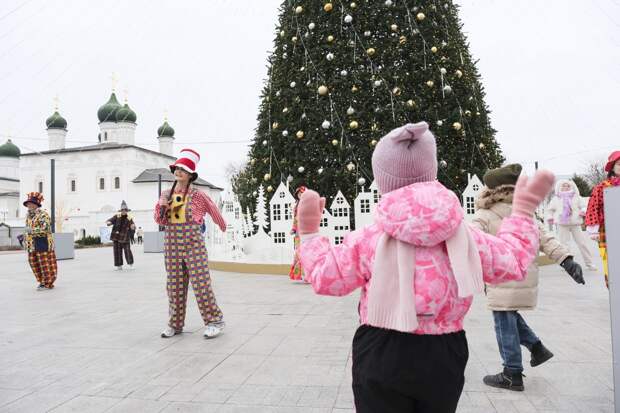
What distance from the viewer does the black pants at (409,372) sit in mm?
1604

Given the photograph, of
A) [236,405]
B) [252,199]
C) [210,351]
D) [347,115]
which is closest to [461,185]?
[347,115]

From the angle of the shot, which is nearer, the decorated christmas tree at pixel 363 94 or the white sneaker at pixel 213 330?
the white sneaker at pixel 213 330

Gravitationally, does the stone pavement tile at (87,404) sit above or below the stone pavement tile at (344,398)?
above

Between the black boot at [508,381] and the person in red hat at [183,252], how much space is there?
2926 mm

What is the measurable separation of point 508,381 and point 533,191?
2.10 meters

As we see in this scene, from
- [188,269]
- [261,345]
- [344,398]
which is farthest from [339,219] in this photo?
[344,398]

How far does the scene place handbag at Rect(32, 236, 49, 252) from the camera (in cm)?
930

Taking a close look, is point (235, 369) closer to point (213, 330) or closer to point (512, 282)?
point (213, 330)

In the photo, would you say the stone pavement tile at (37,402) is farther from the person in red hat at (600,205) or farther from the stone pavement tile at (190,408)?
the person in red hat at (600,205)

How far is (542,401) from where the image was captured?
3.10m

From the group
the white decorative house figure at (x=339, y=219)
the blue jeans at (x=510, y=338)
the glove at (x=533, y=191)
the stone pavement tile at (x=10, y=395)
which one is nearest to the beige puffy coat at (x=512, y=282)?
the blue jeans at (x=510, y=338)

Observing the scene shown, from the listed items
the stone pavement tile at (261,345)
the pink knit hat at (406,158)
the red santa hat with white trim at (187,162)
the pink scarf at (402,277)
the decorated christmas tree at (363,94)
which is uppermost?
the decorated christmas tree at (363,94)

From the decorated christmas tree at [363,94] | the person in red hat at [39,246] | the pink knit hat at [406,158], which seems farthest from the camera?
the decorated christmas tree at [363,94]

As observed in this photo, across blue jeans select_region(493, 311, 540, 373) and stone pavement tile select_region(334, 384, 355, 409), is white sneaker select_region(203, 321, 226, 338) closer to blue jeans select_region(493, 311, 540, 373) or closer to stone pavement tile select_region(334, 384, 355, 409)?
stone pavement tile select_region(334, 384, 355, 409)
